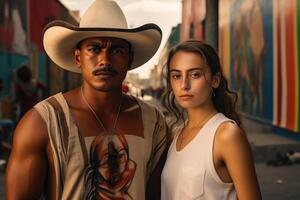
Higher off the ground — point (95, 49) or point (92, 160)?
point (95, 49)

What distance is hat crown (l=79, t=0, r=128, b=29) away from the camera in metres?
2.26

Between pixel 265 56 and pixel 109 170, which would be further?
pixel 265 56

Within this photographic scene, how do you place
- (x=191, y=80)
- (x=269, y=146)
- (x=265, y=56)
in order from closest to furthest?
(x=191, y=80)
(x=269, y=146)
(x=265, y=56)

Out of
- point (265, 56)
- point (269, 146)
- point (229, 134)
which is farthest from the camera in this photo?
point (265, 56)

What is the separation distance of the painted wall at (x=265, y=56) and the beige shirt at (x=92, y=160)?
6194mm

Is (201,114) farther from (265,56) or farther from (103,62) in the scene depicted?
(265,56)

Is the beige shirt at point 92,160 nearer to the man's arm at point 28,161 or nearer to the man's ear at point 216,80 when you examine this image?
the man's arm at point 28,161

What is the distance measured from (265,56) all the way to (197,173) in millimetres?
9226

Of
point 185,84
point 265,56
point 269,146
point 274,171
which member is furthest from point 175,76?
point 265,56

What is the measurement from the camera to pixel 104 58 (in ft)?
7.07

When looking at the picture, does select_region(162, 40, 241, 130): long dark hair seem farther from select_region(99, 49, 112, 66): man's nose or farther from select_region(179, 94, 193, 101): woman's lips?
select_region(99, 49, 112, 66): man's nose

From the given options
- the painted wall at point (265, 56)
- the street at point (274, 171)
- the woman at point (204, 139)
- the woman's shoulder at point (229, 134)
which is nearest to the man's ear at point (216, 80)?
the woman at point (204, 139)

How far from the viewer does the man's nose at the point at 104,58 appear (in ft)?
7.06

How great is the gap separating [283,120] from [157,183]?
7.35 meters
